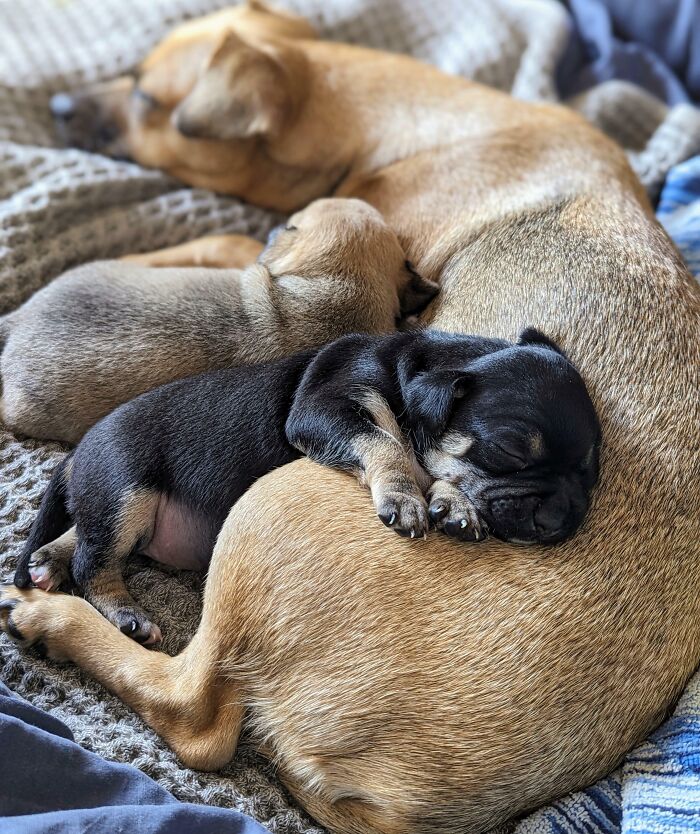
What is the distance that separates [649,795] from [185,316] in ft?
4.88

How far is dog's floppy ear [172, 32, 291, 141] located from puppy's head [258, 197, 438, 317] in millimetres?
533

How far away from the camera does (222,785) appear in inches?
70.1

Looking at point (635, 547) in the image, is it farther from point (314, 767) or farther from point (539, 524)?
point (314, 767)

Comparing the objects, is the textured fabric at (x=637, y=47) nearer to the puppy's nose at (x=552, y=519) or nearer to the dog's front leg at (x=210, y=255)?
the dog's front leg at (x=210, y=255)

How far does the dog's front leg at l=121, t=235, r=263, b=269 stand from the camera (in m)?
2.87

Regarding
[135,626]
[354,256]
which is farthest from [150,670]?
[354,256]

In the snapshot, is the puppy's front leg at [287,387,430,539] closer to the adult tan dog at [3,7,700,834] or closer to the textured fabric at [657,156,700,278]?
the adult tan dog at [3,7,700,834]

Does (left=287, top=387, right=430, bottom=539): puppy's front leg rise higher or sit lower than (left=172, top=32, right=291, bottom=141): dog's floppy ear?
lower

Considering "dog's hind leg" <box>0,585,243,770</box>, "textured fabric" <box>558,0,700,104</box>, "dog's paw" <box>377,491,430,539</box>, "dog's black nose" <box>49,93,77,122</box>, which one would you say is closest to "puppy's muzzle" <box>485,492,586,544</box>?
"dog's paw" <box>377,491,430,539</box>

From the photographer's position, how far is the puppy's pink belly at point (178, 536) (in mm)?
2059

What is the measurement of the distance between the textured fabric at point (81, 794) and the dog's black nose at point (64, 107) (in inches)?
87.2

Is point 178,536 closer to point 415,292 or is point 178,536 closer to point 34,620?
point 34,620

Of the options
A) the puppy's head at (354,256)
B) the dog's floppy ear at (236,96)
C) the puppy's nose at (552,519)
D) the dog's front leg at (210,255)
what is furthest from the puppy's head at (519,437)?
the dog's floppy ear at (236,96)

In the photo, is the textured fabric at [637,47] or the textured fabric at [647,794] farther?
the textured fabric at [637,47]
